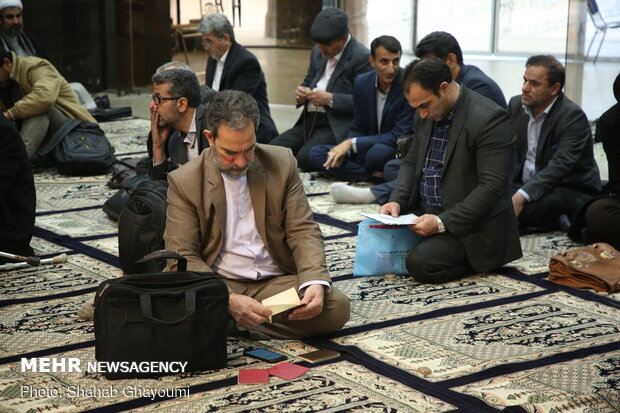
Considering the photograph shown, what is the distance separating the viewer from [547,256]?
5.62 m

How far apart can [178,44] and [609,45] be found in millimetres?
6356

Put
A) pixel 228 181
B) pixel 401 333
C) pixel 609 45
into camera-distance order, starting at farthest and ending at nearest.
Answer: pixel 609 45 < pixel 401 333 < pixel 228 181

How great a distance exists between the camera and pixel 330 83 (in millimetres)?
8062

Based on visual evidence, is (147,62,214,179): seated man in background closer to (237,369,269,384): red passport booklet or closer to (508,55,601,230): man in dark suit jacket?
(237,369,269,384): red passport booklet

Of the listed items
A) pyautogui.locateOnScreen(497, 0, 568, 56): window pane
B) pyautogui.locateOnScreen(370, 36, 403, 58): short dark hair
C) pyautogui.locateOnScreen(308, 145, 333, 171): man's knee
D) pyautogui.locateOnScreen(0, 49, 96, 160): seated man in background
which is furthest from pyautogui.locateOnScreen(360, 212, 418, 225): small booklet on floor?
pyautogui.locateOnScreen(497, 0, 568, 56): window pane

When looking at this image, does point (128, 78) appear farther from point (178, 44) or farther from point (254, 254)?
point (254, 254)

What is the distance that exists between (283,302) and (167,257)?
20.1 inches

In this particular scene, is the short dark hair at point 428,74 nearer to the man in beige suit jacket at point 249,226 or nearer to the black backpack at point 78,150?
the man in beige suit jacket at point 249,226

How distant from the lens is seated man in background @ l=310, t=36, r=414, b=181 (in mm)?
7103

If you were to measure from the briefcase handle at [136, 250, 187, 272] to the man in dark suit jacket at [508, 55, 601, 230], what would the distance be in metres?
2.85

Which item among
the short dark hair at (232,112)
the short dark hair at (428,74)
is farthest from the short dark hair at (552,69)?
the short dark hair at (232,112)

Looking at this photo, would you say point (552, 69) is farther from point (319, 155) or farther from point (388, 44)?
point (319, 155)

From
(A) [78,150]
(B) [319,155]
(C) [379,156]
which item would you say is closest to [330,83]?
(B) [319,155]

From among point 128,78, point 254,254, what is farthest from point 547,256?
point 128,78
